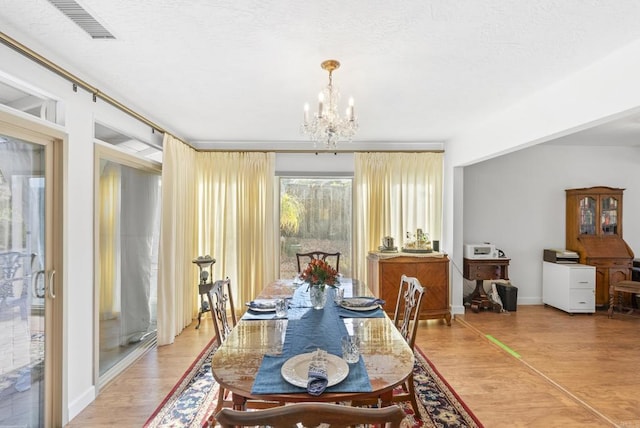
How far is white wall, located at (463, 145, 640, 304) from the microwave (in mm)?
482

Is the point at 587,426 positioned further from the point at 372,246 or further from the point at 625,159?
the point at 625,159

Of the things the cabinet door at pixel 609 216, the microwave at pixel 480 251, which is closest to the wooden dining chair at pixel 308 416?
the microwave at pixel 480 251

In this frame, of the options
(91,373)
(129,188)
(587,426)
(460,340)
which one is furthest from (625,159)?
(91,373)

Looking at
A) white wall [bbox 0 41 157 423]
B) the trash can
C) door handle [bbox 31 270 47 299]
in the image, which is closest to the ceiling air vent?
white wall [bbox 0 41 157 423]

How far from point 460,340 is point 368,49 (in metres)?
3.36

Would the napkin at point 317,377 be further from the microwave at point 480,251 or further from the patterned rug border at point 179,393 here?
the microwave at point 480,251

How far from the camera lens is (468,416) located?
244 centimetres

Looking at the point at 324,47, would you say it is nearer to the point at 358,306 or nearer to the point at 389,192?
the point at 358,306

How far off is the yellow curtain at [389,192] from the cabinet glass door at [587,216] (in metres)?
2.36

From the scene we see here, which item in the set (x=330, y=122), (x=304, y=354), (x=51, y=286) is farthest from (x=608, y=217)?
(x=51, y=286)

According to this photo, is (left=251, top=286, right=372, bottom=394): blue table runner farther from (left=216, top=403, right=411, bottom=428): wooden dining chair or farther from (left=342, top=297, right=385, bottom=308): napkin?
(left=216, top=403, right=411, bottom=428): wooden dining chair

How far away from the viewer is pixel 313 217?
16.7 feet

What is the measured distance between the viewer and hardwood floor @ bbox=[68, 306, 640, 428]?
8.16 ft

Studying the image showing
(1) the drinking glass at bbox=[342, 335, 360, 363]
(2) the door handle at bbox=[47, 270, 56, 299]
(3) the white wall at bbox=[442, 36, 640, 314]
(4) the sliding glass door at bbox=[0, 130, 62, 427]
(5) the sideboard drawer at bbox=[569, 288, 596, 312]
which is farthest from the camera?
(5) the sideboard drawer at bbox=[569, 288, 596, 312]
